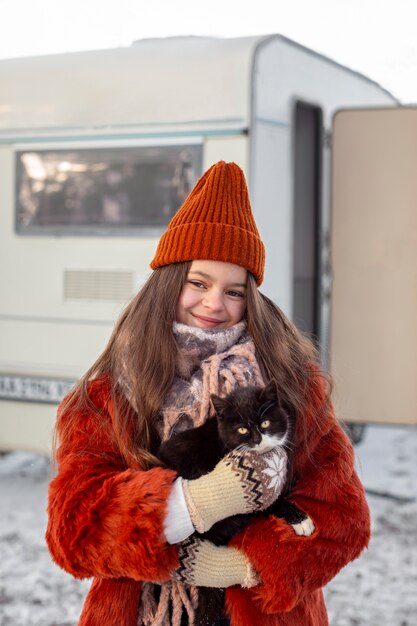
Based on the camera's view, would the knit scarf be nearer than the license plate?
Yes

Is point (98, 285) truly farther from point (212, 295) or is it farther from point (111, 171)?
point (212, 295)

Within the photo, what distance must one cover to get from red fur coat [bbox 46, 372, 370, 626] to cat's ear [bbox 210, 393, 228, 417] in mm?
161

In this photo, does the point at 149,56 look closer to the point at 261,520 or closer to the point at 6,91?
the point at 6,91

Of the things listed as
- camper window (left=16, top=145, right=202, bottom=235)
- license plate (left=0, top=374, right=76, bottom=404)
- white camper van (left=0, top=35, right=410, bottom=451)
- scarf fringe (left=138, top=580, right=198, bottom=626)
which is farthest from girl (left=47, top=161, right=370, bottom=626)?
license plate (left=0, top=374, right=76, bottom=404)

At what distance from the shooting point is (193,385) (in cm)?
174

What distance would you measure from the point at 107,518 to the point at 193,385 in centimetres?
32

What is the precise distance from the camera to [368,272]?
5.48 meters

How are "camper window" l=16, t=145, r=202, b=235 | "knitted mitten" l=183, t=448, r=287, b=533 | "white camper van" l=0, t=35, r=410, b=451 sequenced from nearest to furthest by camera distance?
"knitted mitten" l=183, t=448, r=287, b=533 < "white camper van" l=0, t=35, r=410, b=451 < "camper window" l=16, t=145, r=202, b=235

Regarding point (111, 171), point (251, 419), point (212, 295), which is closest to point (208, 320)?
point (212, 295)

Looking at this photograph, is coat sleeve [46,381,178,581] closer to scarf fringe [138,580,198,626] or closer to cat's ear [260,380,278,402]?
scarf fringe [138,580,198,626]

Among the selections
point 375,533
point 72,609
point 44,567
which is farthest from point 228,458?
point 375,533

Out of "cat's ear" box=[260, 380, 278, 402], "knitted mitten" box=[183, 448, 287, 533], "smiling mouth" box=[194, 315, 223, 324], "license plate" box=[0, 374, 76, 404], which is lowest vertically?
"license plate" box=[0, 374, 76, 404]

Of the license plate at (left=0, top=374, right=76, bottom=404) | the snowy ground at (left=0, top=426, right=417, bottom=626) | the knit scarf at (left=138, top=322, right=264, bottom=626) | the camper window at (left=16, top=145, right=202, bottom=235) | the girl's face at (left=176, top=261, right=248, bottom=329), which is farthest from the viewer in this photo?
the license plate at (left=0, top=374, right=76, bottom=404)

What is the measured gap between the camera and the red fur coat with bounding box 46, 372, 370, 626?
1622mm
